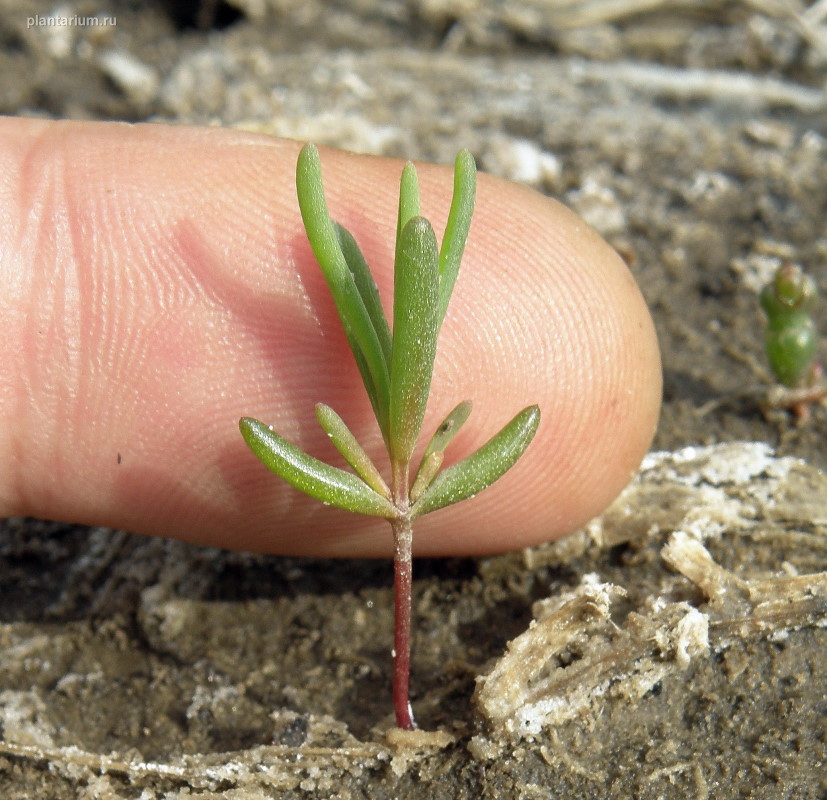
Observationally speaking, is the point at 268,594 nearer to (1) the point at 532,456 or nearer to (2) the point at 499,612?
(2) the point at 499,612

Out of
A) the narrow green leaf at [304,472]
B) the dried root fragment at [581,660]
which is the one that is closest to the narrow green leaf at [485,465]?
the narrow green leaf at [304,472]

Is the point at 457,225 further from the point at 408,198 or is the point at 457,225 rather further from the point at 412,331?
the point at 412,331

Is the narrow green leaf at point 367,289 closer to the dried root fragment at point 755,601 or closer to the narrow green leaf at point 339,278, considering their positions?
the narrow green leaf at point 339,278

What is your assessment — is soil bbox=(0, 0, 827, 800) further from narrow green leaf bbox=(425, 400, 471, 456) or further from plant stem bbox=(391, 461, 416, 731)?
narrow green leaf bbox=(425, 400, 471, 456)

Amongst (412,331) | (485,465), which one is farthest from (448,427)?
(412,331)

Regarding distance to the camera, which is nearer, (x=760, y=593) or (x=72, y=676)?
(x=760, y=593)

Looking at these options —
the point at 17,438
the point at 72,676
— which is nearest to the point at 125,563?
the point at 72,676

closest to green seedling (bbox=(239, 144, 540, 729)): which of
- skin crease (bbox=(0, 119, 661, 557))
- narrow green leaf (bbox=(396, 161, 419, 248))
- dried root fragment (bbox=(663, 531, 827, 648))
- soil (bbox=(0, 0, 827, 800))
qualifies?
narrow green leaf (bbox=(396, 161, 419, 248))
